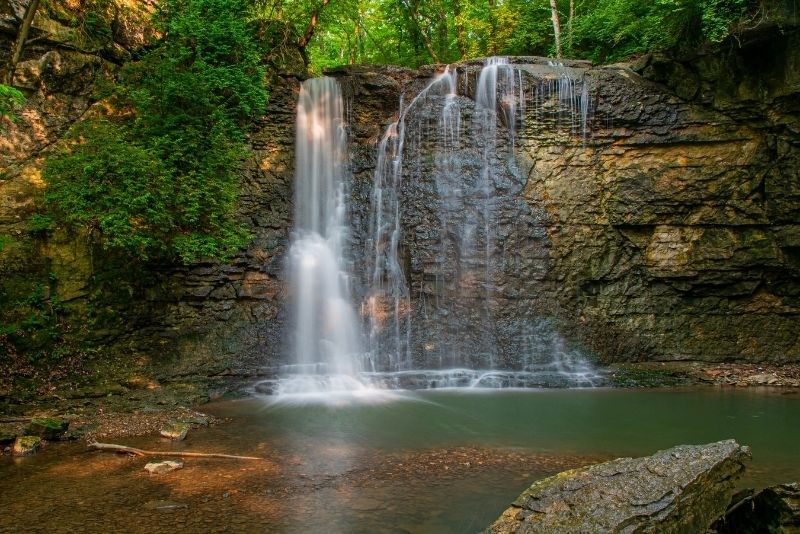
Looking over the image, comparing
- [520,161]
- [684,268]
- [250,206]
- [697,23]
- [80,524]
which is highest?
[697,23]

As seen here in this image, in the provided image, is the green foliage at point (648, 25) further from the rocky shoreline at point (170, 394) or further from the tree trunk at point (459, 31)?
the rocky shoreline at point (170, 394)

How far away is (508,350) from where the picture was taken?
11.4 metres

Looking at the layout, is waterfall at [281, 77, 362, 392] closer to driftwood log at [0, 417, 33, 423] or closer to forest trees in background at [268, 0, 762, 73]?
forest trees in background at [268, 0, 762, 73]

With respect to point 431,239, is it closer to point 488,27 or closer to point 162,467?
point 162,467

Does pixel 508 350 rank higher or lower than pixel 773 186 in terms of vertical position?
lower

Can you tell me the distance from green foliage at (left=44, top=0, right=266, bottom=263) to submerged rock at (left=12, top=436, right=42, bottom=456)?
12.6 ft

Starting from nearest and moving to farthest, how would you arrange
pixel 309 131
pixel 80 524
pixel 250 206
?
pixel 80 524 → pixel 250 206 → pixel 309 131

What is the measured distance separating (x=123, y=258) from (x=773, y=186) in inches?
513

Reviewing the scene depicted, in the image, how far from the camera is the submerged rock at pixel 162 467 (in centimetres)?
559

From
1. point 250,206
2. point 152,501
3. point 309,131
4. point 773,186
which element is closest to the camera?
point 152,501

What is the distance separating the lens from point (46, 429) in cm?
664

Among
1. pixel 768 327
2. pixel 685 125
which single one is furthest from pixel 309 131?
pixel 768 327

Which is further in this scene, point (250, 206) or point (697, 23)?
point (250, 206)

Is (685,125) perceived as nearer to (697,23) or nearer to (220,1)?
(697,23)
